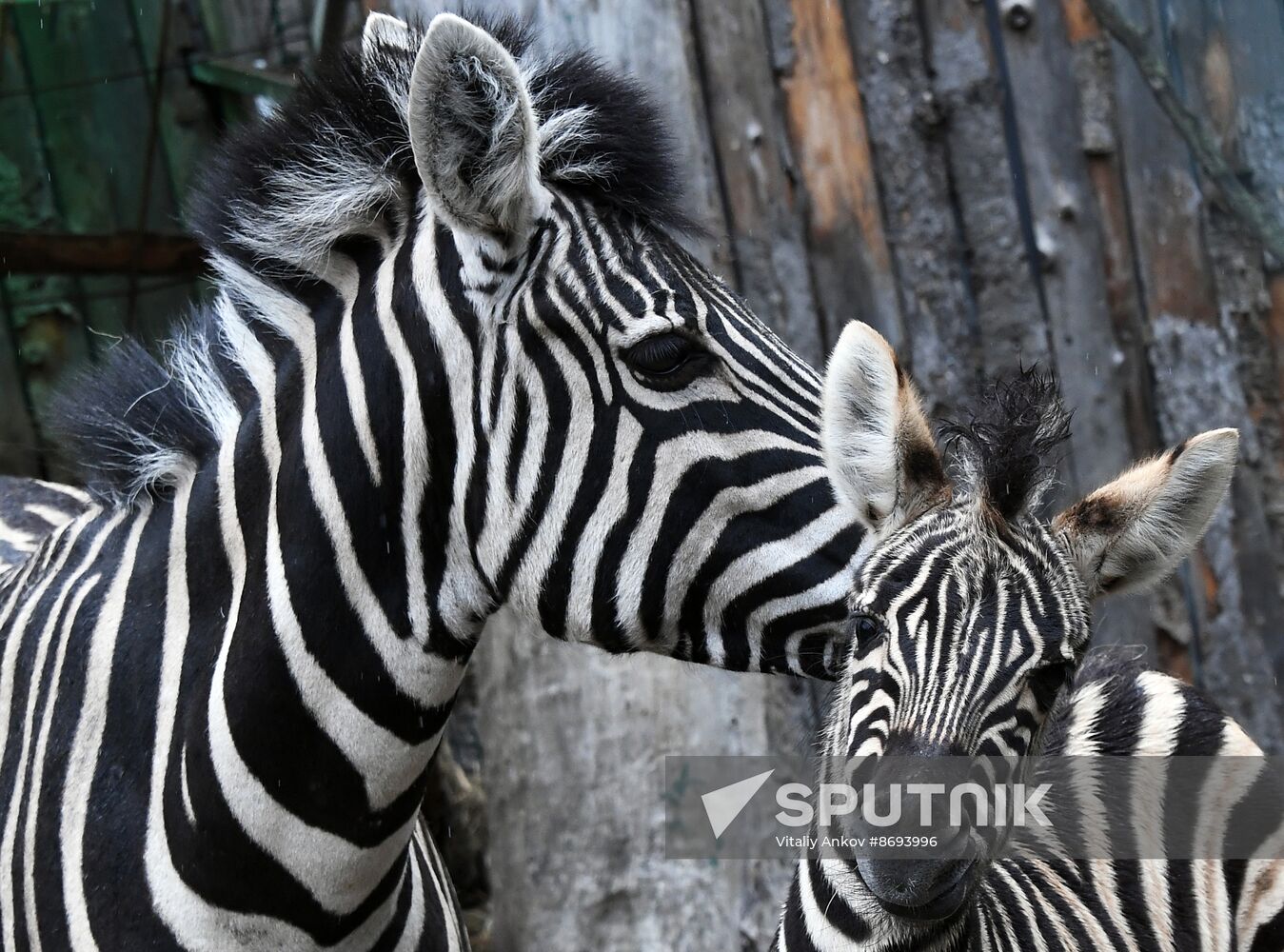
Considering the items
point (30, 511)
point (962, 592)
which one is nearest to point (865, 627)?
point (962, 592)

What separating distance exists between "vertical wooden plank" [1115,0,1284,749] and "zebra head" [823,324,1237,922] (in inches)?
93.1

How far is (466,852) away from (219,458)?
13.1 feet

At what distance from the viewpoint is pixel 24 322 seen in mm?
8953

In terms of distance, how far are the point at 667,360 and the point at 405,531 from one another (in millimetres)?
715

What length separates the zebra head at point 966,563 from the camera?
269 cm

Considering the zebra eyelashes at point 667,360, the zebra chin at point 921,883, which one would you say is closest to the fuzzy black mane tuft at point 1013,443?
the zebra eyelashes at point 667,360

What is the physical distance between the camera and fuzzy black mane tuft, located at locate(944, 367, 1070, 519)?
2930mm

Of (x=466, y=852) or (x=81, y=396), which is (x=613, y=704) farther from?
(x=81, y=396)

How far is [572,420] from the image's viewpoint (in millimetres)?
3094

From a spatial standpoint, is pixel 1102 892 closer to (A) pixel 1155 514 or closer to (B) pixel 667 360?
(A) pixel 1155 514

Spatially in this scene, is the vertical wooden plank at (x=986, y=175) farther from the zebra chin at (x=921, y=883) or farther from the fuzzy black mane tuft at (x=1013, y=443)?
the zebra chin at (x=921, y=883)

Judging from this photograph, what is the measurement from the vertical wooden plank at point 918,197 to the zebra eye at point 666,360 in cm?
269

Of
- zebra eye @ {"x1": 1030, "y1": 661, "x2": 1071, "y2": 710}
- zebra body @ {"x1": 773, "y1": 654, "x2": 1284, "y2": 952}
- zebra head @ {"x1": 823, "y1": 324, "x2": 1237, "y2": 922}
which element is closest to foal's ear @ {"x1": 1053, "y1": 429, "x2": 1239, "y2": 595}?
zebra head @ {"x1": 823, "y1": 324, "x2": 1237, "y2": 922}

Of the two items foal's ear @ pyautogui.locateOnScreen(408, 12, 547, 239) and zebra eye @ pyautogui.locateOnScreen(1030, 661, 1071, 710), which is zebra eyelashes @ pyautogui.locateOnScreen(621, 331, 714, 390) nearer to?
foal's ear @ pyautogui.locateOnScreen(408, 12, 547, 239)
